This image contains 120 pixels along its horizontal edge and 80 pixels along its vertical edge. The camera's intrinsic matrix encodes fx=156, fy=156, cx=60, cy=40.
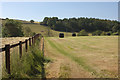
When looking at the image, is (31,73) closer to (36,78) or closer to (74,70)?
(36,78)

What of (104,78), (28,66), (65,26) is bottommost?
(104,78)

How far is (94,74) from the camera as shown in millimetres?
7383

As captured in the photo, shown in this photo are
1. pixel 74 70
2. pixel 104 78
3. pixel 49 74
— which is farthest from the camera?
pixel 74 70

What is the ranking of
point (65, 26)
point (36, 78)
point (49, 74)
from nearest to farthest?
point (36, 78), point (49, 74), point (65, 26)

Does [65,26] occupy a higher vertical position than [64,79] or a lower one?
higher

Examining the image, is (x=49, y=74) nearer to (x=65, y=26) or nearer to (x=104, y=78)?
(x=104, y=78)

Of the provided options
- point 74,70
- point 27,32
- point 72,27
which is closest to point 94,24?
point 72,27

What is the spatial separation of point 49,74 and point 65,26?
397 ft

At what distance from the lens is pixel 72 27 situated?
433 feet

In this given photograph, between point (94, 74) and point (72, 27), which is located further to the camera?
point (72, 27)

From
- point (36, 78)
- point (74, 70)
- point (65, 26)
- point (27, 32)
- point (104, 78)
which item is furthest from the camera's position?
point (65, 26)

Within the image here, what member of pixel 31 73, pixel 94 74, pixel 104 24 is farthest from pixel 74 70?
pixel 104 24

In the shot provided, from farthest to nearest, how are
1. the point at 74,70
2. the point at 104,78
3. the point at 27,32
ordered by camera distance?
the point at 27,32, the point at 74,70, the point at 104,78

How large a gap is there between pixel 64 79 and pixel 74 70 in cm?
164
